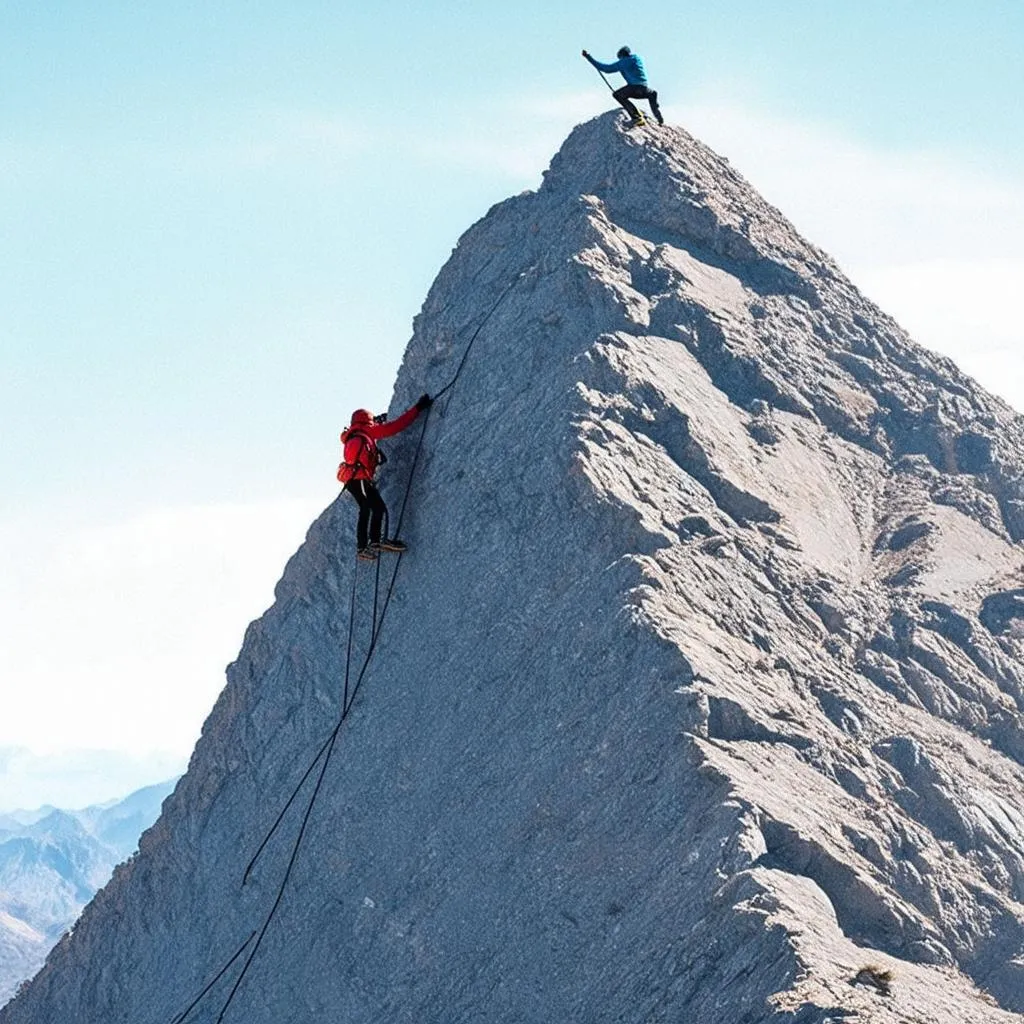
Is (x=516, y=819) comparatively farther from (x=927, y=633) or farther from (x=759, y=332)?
(x=759, y=332)

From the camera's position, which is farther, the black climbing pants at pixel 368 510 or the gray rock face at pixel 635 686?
the black climbing pants at pixel 368 510

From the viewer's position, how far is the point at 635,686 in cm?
2050

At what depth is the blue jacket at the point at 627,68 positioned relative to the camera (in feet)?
89.0

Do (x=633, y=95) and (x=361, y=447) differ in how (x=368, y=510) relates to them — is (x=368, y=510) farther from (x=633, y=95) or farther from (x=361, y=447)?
(x=633, y=95)

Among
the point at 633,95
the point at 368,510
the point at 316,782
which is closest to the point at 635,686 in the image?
the point at 368,510

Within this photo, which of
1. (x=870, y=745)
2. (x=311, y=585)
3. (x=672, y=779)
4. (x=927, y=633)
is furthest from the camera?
(x=311, y=585)

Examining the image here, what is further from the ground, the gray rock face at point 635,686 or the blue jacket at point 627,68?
the blue jacket at point 627,68

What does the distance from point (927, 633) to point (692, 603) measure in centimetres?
357

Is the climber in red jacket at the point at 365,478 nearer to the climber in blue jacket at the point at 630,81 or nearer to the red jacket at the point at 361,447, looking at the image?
the red jacket at the point at 361,447

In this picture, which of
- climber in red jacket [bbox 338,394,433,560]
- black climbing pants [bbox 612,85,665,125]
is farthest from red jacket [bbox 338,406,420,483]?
black climbing pants [bbox 612,85,665,125]

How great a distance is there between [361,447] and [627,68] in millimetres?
7626

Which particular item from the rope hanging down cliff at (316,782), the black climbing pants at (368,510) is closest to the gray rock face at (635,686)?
the rope hanging down cliff at (316,782)

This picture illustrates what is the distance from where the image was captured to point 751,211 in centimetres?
2812

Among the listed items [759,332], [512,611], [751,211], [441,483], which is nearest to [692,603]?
[512,611]
